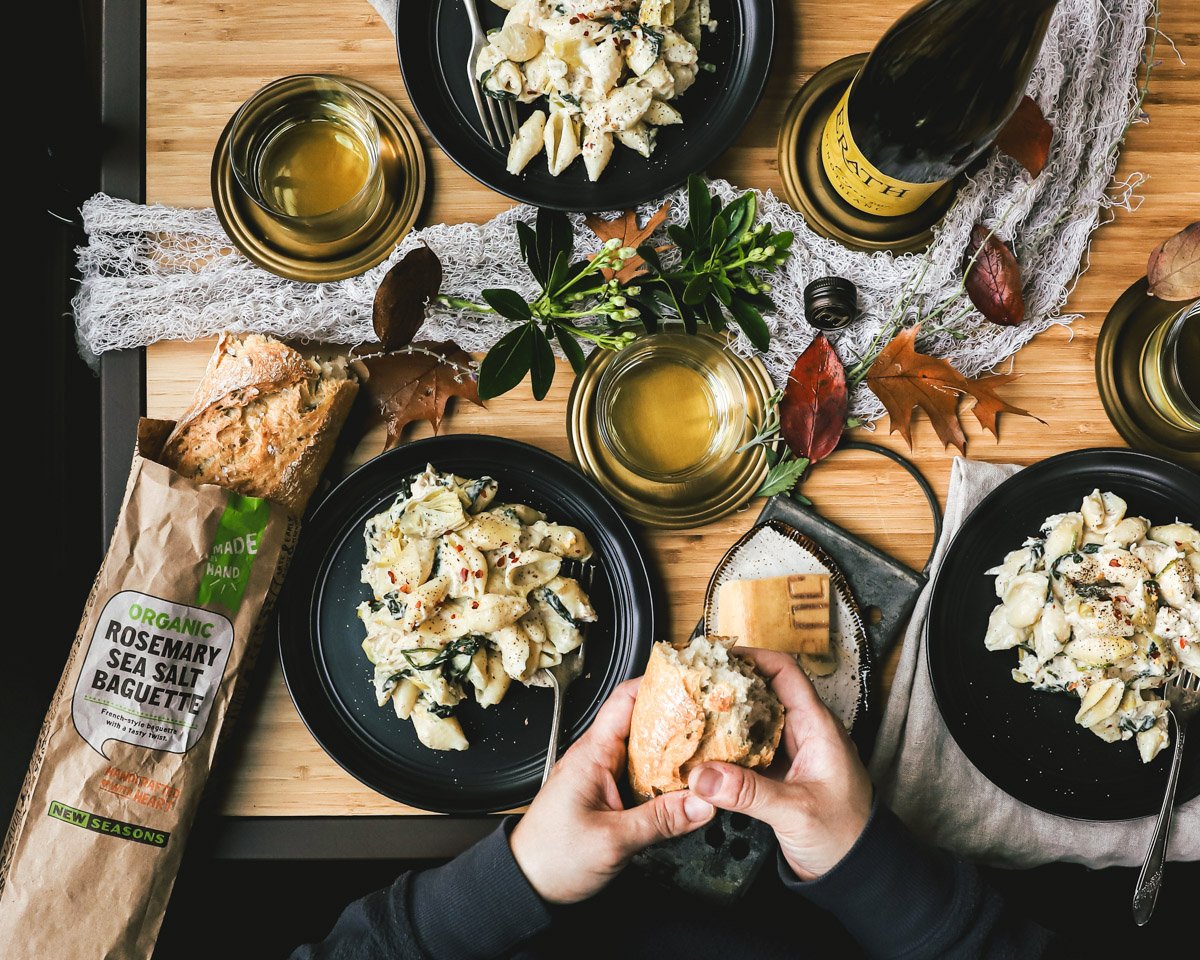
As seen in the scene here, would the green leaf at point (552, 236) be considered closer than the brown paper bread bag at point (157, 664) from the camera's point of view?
No

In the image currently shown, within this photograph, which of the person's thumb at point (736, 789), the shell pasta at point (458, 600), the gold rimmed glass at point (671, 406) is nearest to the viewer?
the person's thumb at point (736, 789)

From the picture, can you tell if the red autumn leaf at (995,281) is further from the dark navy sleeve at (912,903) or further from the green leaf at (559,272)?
the dark navy sleeve at (912,903)

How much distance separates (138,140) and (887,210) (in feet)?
3.73

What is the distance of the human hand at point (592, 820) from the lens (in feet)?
3.39

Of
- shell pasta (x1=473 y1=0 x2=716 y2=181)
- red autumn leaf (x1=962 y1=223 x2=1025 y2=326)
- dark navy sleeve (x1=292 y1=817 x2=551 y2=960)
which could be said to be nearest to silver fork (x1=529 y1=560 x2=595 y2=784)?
dark navy sleeve (x1=292 y1=817 x2=551 y2=960)

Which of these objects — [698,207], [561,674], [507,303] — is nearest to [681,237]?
[698,207]

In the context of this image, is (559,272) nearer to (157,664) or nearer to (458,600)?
(458,600)

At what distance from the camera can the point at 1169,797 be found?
4.06 feet

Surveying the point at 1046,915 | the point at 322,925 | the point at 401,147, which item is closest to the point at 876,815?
the point at 1046,915

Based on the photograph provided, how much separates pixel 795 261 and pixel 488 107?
0.50 metres

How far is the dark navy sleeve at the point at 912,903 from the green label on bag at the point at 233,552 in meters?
0.84

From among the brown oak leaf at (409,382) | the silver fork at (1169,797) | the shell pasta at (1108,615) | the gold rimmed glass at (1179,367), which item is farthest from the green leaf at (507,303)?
the silver fork at (1169,797)

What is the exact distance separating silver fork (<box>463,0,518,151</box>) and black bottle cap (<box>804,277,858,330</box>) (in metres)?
0.49

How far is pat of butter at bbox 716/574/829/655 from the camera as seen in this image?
1258mm
